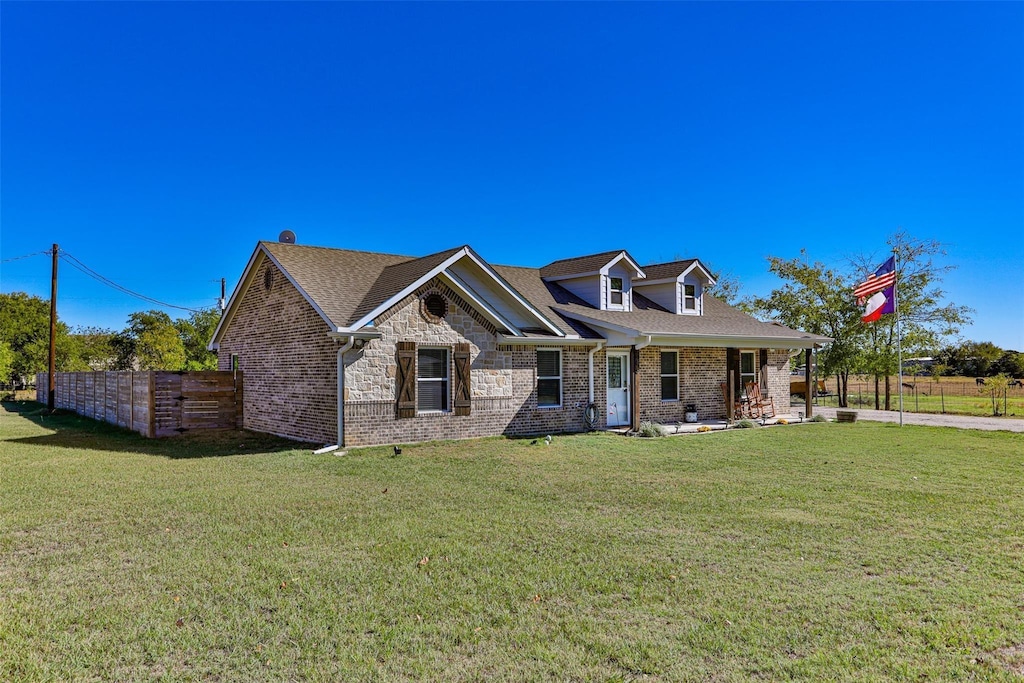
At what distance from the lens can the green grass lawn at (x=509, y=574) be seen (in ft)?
13.0

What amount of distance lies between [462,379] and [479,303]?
1888mm

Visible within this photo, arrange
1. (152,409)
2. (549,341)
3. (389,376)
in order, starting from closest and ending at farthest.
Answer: (389,376)
(152,409)
(549,341)

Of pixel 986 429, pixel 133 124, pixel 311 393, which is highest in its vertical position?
pixel 133 124

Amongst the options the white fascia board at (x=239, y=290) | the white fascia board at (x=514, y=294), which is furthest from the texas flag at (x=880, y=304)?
the white fascia board at (x=239, y=290)

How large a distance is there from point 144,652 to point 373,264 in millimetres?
14328

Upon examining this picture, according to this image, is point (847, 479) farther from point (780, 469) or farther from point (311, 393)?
point (311, 393)

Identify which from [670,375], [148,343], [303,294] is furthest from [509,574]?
[148,343]

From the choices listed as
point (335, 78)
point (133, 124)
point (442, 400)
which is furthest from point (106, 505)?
point (133, 124)

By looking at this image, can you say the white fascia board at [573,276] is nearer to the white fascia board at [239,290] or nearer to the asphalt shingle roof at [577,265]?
the asphalt shingle roof at [577,265]

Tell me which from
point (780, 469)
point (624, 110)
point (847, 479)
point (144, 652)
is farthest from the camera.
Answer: point (624, 110)

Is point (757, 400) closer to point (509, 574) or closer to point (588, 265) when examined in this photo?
point (588, 265)

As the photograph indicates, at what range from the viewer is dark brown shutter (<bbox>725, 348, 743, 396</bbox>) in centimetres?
2048

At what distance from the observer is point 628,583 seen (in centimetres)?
529

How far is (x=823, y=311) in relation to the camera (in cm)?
3216
